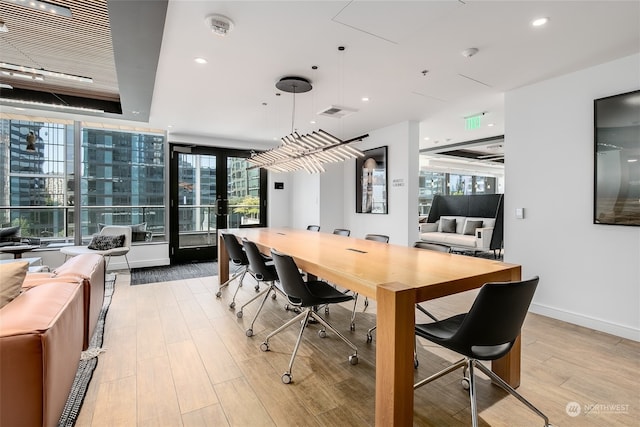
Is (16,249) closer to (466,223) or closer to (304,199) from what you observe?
(304,199)

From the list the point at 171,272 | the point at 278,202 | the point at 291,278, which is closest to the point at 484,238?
the point at 278,202

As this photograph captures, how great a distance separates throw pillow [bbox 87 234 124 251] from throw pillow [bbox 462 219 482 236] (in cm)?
701

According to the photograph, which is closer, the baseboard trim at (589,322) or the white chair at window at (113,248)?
the baseboard trim at (589,322)

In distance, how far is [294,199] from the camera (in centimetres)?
757

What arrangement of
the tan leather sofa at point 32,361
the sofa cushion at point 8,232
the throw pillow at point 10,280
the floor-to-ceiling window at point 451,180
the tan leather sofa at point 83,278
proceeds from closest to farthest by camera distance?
the tan leather sofa at point 32,361
the throw pillow at point 10,280
the tan leather sofa at point 83,278
the sofa cushion at point 8,232
the floor-to-ceiling window at point 451,180

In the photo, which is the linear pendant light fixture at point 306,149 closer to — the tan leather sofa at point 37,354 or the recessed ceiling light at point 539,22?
the recessed ceiling light at point 539,22

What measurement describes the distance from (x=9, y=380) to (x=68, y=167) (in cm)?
543

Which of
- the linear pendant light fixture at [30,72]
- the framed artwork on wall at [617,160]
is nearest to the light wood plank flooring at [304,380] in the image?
the framed artwork on wall at [617,160]

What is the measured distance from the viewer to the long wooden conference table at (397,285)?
1546 millimetres

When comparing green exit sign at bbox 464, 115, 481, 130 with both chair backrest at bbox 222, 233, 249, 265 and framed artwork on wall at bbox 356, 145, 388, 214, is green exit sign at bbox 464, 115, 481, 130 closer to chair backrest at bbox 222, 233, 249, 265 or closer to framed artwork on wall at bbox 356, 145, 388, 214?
framed artwork on wall at bbox 356, 145, 388, 214

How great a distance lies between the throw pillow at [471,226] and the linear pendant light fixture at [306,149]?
4.97 metres

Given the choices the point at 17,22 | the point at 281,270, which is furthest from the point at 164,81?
the point at 281,270

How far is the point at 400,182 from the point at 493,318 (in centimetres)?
403

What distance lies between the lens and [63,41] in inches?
116
